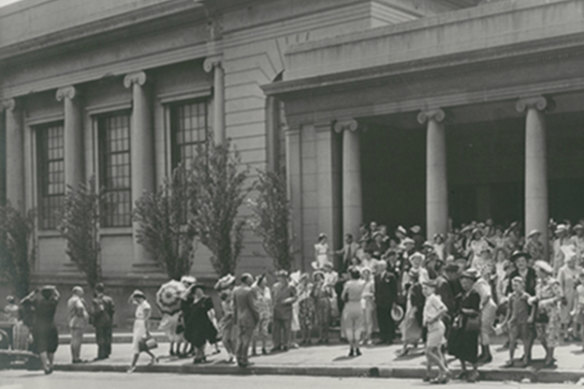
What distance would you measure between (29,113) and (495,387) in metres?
34.8

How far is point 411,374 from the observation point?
17719mm

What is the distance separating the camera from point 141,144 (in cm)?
3884

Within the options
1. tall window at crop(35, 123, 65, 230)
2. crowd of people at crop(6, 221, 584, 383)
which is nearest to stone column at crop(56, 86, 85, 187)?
tall window at crop(35, 123, 65, 230)

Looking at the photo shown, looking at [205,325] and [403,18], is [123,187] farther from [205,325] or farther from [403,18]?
[205,325]

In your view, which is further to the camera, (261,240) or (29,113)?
(29,113)

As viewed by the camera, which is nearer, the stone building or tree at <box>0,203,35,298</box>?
the stone building

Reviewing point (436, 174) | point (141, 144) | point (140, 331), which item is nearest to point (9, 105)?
point (141, 144)

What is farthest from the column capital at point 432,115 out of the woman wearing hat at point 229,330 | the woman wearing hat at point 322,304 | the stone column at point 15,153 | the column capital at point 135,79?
the stone column at point 15,153

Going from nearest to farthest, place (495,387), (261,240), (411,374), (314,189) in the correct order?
(495,387)
(411,374)
(314,189)
(261,240)

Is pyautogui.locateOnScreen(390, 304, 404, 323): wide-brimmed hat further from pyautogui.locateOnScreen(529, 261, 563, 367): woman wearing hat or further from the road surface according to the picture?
pyautogui.locateOnScreen(529, 261, 563, 367): woman wearing hat

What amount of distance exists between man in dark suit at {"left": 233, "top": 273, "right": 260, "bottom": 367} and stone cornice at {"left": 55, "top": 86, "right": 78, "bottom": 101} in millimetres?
23720

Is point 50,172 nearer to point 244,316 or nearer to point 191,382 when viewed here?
point 244,316

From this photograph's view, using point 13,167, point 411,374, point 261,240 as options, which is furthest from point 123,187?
point 411,374

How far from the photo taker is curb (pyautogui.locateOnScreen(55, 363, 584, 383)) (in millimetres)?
16297
